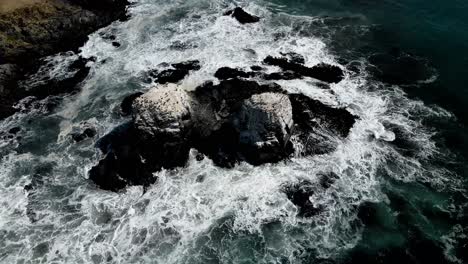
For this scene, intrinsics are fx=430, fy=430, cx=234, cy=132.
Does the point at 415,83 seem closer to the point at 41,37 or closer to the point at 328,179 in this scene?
the point at 328,179

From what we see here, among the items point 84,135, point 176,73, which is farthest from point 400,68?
point 84,135

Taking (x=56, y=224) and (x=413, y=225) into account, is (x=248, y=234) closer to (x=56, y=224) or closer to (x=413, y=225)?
(x=413, y=225)

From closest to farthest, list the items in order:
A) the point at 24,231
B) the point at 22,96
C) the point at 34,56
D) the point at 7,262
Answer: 1. the point at 7,262
2. the point at 24,231
3. the point at 22,96
4. the point at 34,56

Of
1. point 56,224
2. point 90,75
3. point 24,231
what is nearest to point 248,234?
point 56,224

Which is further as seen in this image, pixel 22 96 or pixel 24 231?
pixel 22 96

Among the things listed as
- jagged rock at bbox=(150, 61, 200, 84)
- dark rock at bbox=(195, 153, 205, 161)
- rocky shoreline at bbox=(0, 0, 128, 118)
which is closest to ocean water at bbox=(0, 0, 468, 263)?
dark rock at bbox=(195, 153, 205, 161)

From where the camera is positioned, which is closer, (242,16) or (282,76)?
(282,76)
